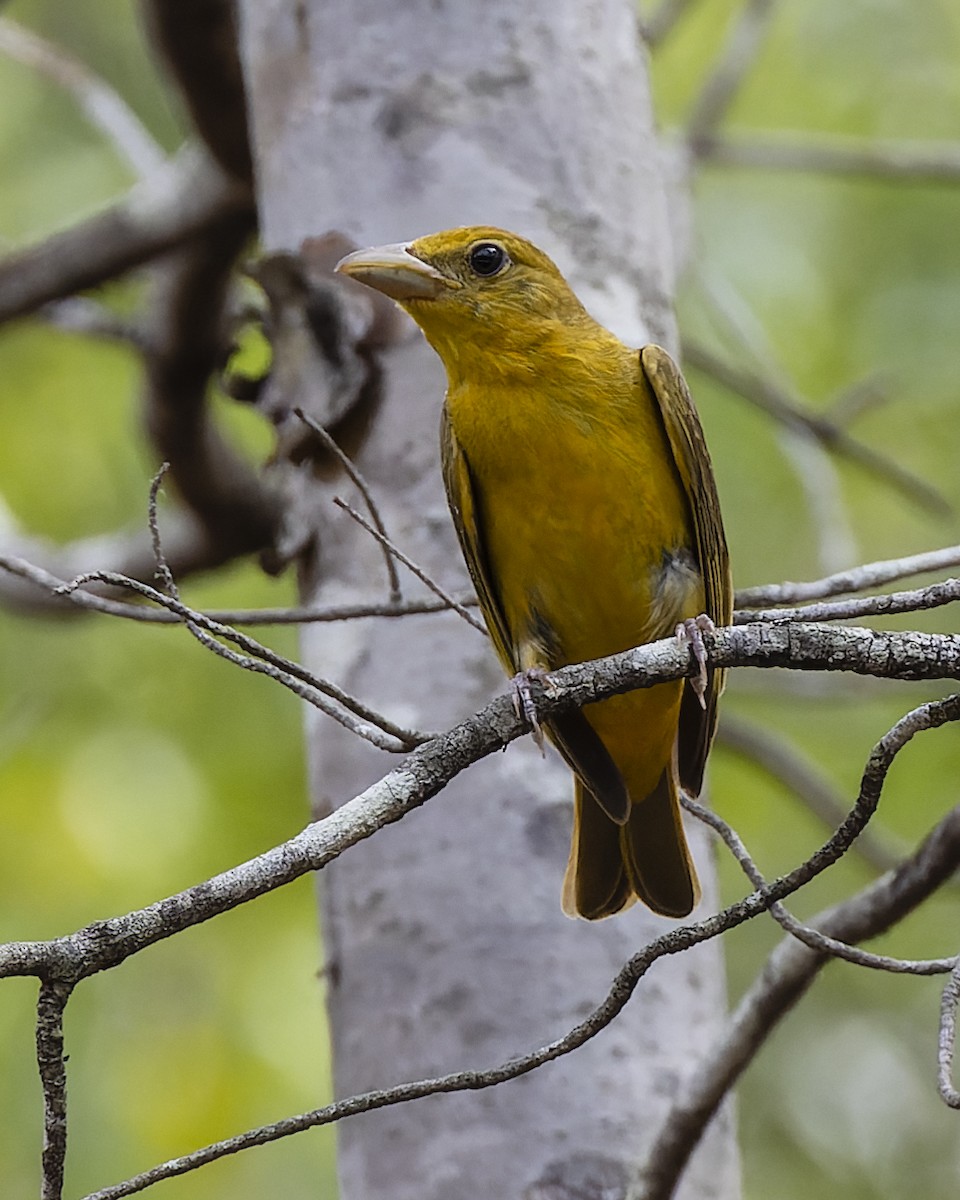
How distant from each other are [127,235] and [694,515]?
2282mm

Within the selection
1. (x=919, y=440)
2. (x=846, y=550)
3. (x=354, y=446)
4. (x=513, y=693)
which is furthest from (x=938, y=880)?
(x=919, y=440)

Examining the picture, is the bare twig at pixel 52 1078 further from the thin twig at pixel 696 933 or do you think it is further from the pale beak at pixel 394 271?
the pale beak at pixel 394 271

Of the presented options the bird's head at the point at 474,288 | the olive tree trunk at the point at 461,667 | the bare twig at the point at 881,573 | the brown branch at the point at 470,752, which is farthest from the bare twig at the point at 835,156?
the brown branch at the point at 470,752

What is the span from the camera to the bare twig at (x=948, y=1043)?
171 centimetres

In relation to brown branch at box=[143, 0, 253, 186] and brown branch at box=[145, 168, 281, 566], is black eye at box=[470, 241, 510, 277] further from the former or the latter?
brown branch at box=[145, 168, 281, 566]

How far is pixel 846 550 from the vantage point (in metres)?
4.64

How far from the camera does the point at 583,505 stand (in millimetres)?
3031

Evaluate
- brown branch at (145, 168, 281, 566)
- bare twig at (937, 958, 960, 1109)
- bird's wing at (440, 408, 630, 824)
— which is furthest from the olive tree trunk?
brown branch at (145, 168, 281, 566)

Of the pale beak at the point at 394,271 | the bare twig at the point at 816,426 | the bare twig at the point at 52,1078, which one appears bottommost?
the bare twig at the point at 52,1078

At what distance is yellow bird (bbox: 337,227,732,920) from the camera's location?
2992 mm

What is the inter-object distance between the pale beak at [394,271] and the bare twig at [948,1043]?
1.56m

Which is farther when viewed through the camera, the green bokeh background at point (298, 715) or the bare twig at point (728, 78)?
the green bokeh background at point (298, 715)

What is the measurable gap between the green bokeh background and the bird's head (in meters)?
1.73

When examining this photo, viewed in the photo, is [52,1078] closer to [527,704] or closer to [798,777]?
[527,704]
